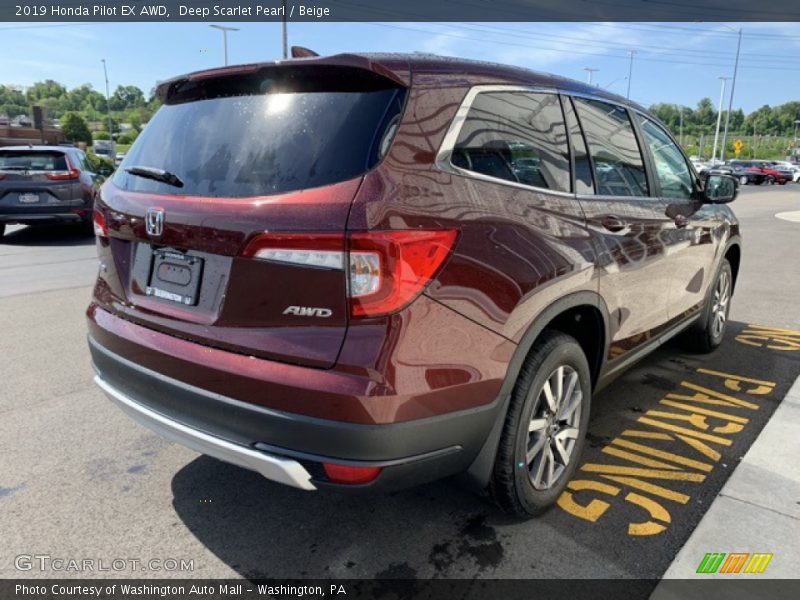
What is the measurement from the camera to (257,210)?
196 centimetres

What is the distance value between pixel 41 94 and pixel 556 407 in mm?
173840

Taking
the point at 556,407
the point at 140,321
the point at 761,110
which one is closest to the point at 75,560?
the point at 140,321

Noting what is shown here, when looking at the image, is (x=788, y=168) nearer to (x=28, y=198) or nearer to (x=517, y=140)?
(x=28, y=198)

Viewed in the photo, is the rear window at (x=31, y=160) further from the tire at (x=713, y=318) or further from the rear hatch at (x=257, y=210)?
the tire at (x=713, y=318)

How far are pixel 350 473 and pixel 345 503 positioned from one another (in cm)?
90

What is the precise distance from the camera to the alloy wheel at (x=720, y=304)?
15.6ft

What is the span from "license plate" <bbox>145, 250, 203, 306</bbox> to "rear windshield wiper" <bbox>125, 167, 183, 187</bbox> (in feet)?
0.87

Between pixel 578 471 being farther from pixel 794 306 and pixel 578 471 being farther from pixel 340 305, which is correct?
pixel 794 306

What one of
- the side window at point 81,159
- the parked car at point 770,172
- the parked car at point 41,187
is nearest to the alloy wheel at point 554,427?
the parked car at point 41,187

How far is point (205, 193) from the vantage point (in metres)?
2.15

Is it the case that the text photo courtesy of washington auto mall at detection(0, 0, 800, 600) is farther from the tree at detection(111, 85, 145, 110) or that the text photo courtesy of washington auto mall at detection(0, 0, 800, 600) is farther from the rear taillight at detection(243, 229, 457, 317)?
the tree at detection(111, 85, 145, 110)

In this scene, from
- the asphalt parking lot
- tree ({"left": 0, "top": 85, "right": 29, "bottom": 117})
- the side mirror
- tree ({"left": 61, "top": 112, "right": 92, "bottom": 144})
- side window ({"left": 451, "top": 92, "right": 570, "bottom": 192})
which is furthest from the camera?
tree ({"left": 0, "top": 85, "right": 29, "bottom": 117})

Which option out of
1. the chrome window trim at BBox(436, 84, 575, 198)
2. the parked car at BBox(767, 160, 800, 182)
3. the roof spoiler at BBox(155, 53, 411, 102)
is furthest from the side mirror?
the parked car at BBox(767, 160, 800, 182)

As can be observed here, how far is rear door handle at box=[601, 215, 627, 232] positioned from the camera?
2832 mm
